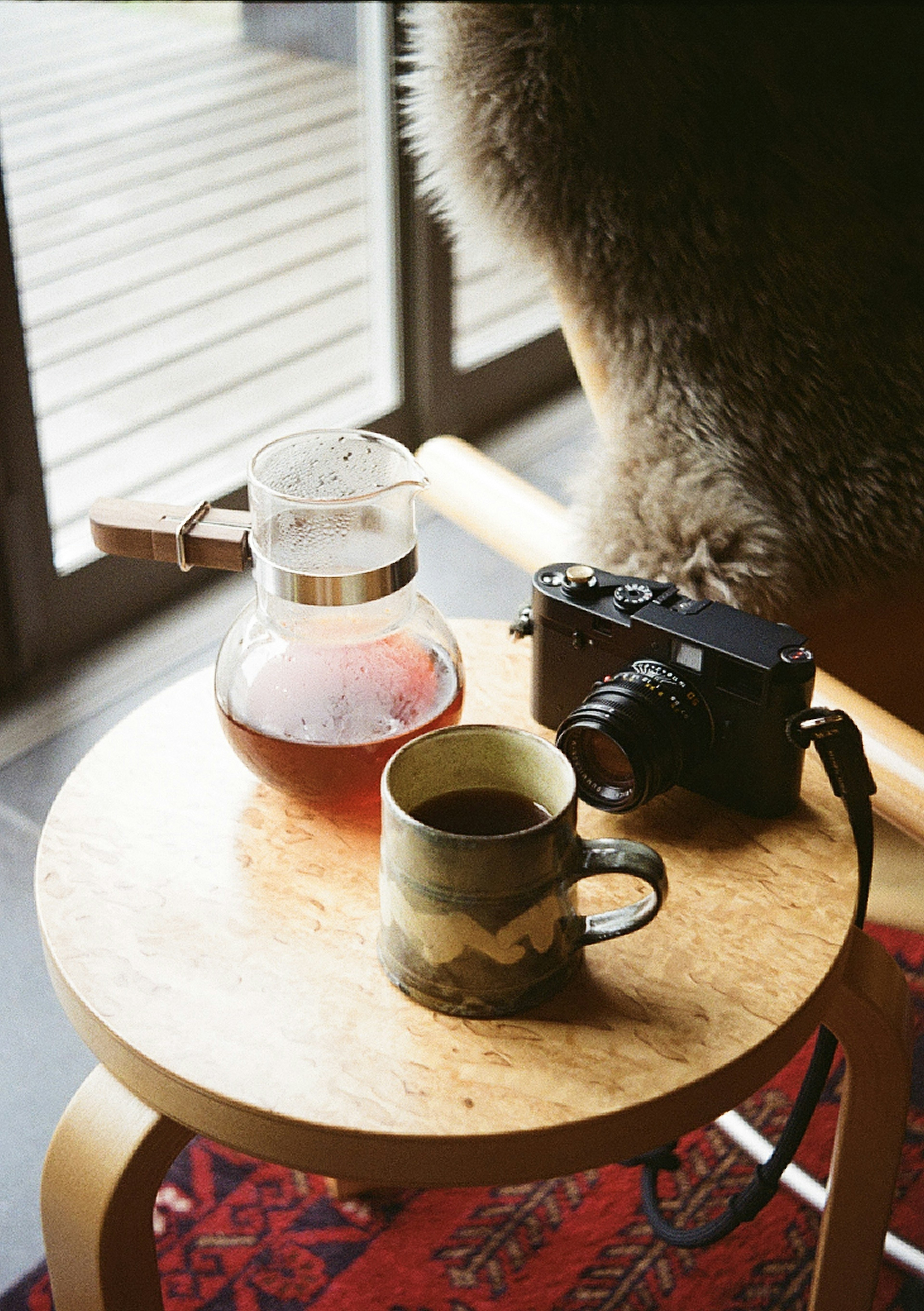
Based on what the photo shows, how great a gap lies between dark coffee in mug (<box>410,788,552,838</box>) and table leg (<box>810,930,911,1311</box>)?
8.5 inches

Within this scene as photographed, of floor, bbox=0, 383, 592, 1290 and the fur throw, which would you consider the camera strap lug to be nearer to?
the fur throw

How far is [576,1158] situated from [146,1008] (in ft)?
0.75

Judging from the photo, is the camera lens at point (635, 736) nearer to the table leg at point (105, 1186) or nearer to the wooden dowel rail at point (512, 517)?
the wooden dowel rail at point (512, 517)

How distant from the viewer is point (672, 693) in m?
0.76

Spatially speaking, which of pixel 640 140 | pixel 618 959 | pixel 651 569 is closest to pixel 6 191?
pixel 640 140

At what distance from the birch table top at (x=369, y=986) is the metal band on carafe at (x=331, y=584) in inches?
5.8

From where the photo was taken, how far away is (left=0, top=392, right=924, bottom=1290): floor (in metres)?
1.05

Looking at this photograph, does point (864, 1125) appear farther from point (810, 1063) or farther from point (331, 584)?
point (331, 584)

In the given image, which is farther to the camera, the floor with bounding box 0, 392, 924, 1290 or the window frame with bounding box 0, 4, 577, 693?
the window frame with bounding box 0, 4, 577, 693

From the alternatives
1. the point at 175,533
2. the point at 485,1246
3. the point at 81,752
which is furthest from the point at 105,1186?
the point at 81,752

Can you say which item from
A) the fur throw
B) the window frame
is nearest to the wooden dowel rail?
the fur throw

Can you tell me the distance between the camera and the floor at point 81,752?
1054 mm

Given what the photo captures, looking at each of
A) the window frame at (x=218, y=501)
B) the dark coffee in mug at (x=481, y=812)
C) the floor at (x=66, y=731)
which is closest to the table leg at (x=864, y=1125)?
the dark coffee in mug at (x=481, y=812)

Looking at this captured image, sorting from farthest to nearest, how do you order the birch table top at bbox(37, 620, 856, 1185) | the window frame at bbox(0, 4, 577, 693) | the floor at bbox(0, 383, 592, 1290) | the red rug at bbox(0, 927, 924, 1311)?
the window frame at bbox(0, 4, 577, 693), the floor at bbox(0, 383, 592, 1290), the red rug at bbox(0, 927, 924, 1311), the birch table top at bbox(37, 620, 856, 1185)
